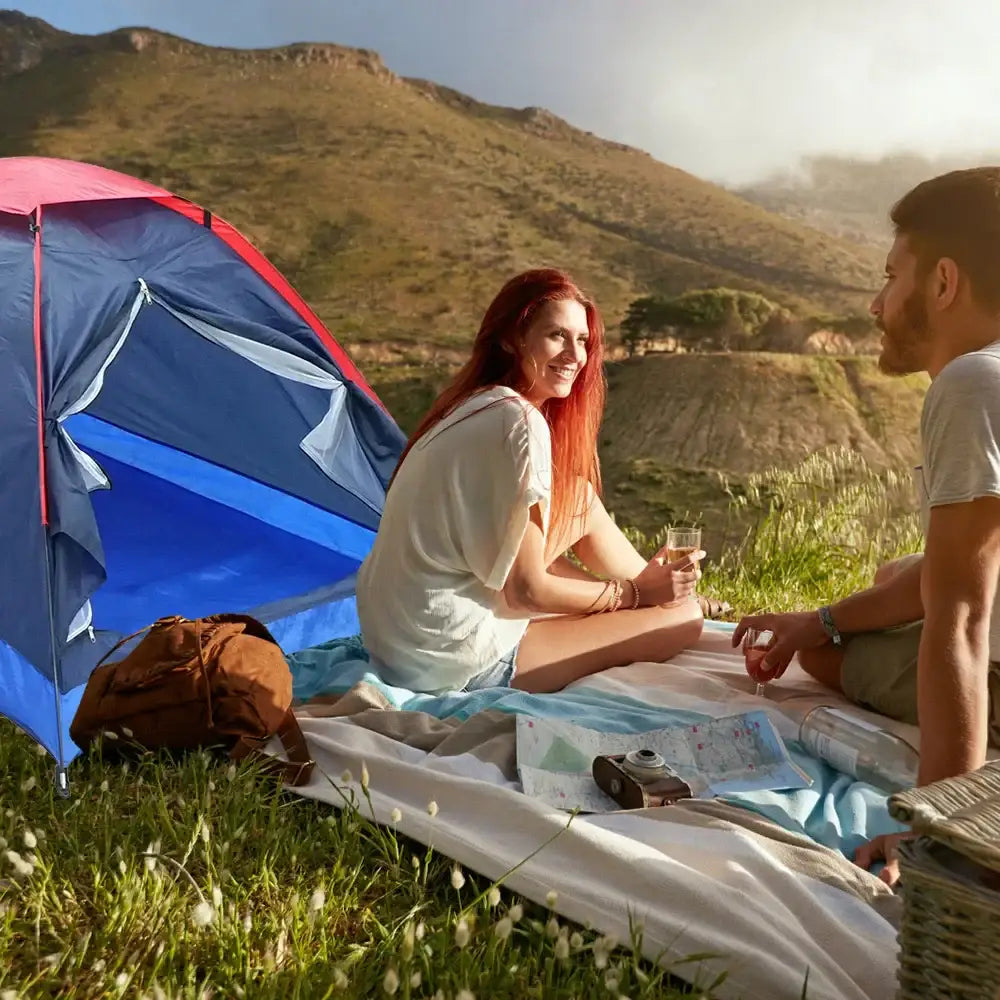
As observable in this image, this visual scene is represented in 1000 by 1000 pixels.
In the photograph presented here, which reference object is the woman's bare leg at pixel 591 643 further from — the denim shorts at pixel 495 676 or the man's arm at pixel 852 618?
the man's arm at pixel 852 618

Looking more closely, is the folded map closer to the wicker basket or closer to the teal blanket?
the teal blanket

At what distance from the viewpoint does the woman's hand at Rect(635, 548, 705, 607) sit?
2639mm

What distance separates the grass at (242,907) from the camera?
4.40 feet

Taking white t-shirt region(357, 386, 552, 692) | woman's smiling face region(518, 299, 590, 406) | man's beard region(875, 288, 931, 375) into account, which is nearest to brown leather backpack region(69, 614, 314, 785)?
white t-shirt region(357, 386, 552, 692)

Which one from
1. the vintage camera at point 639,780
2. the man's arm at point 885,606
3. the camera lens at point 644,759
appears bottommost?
the vintage camera at point 639,780

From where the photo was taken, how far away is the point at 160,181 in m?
19.7

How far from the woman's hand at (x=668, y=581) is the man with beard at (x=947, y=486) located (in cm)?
48

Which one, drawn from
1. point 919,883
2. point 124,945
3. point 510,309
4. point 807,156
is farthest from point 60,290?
point 807,156

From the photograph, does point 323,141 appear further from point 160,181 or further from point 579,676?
point 579,676

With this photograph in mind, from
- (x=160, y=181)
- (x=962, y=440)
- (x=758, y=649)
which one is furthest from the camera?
(x=160, y=181)

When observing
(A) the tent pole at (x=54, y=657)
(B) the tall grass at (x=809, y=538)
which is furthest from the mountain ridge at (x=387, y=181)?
(A) the tent pole at (x=54, y=657)


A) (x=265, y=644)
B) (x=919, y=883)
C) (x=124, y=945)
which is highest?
(x=919, y=883)

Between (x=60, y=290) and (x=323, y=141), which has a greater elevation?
(x=323, y=141)

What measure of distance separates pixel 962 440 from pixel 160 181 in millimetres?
20416
